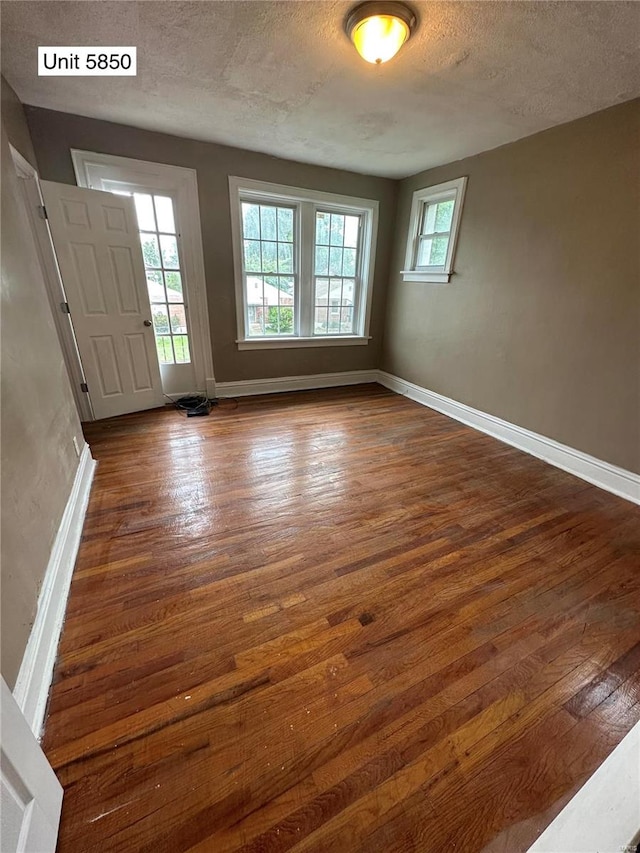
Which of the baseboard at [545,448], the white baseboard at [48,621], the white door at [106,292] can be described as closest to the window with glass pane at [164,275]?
the white door at [106,292]

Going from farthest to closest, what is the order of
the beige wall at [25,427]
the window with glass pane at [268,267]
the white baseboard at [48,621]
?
1. the window with glass pane at [268,267]
2. the beige wall at [25,427]
3. the white baseboard at [48,621]

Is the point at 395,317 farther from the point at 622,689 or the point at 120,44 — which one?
the point at 622,689

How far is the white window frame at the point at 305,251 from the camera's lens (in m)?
3.60

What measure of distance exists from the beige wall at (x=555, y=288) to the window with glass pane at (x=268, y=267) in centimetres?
168

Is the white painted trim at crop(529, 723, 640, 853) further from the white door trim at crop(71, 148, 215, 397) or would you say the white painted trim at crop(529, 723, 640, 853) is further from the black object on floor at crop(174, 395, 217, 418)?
the white door trim at crop(71, 148, 215, 397)

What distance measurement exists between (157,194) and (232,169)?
2.53 ft

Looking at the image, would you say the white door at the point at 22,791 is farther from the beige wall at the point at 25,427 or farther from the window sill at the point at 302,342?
the window sill at the point at 302,342

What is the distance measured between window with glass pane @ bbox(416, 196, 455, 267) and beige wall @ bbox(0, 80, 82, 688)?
11.8ft

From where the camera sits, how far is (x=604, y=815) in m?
0.86

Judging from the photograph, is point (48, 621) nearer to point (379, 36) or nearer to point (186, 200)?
point (379, 36)

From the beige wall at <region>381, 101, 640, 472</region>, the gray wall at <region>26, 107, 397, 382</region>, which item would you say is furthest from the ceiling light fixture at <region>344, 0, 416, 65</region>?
the gray wall at <region>26, 107, 397, 382</region>

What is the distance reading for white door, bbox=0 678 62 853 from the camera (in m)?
0.69

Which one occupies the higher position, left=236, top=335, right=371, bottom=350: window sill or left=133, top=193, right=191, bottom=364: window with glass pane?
left=133, top=193, right=191, bottom=364: window with glass pane

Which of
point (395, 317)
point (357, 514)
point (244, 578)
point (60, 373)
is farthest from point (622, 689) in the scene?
point (395, 317)
